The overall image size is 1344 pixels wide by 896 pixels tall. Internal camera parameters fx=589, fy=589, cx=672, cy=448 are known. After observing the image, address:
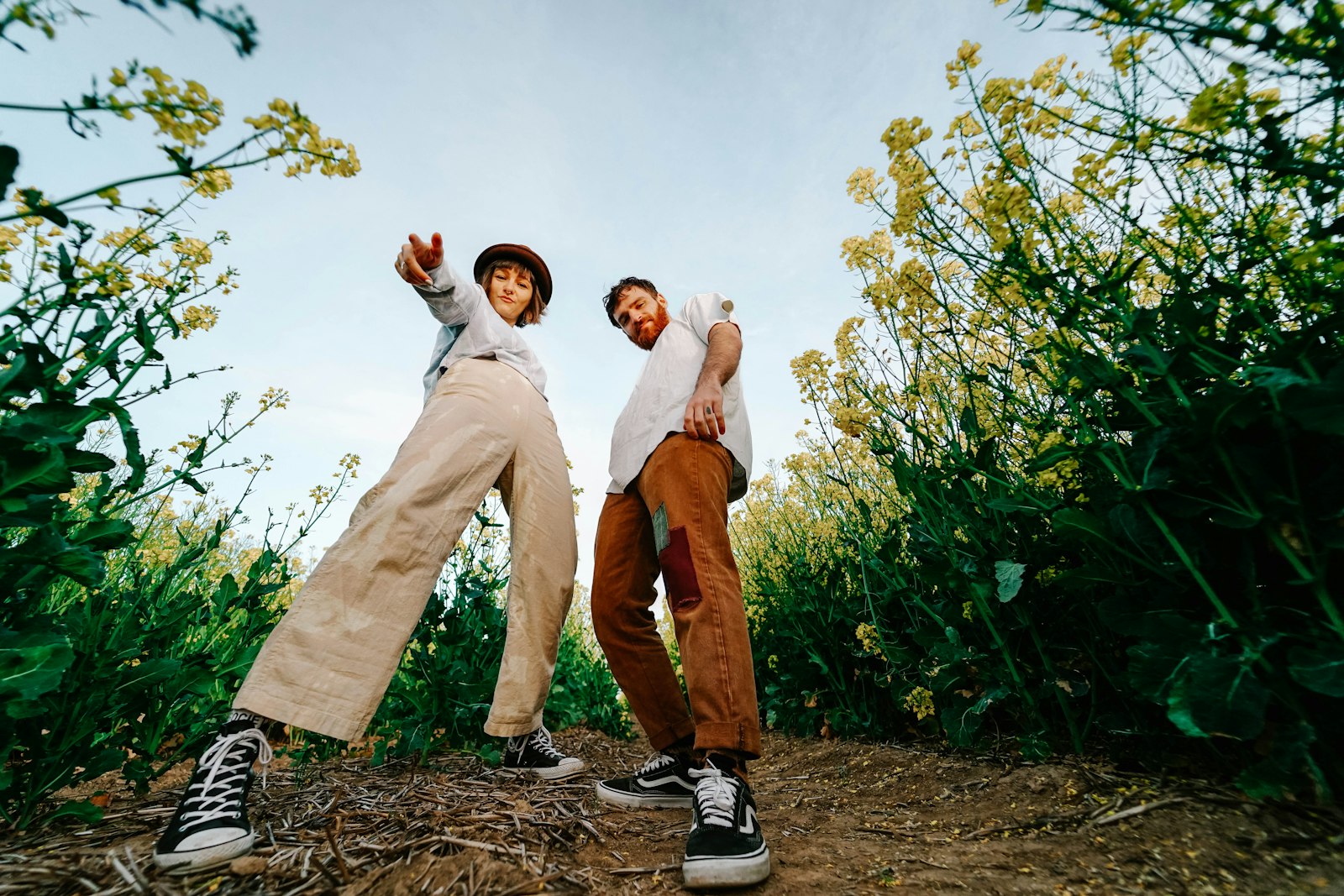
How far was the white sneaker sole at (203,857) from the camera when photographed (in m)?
1.24

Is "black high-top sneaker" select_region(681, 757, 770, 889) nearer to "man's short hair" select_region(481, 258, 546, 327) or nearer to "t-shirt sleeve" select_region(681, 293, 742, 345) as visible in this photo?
"t-shirt sleeve" select_region(681, 293, 742, 345)

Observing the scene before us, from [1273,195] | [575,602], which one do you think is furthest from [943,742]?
[575,602]

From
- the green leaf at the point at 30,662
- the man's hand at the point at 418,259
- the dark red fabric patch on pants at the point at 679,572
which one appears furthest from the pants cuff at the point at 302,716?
the man's hand at the point at 418,259

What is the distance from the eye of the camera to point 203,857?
127 cm

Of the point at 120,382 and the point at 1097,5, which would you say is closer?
the point at 1097,5

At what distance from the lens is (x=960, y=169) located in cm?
168

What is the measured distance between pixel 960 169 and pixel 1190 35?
0.63 meters

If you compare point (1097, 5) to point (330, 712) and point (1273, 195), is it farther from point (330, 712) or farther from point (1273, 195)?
point (330, 712)

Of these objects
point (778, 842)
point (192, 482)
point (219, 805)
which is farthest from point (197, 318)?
point (778, 842)

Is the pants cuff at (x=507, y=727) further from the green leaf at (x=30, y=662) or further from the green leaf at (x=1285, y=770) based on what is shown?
the green leaf at (x=1285, y=770)

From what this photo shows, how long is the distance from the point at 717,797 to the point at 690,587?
1.73 ft

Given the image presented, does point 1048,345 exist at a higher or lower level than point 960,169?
lower

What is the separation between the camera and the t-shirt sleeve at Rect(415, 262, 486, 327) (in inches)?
81.4

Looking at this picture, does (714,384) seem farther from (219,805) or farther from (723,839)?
(219,805)
